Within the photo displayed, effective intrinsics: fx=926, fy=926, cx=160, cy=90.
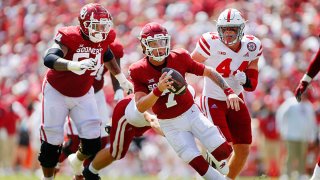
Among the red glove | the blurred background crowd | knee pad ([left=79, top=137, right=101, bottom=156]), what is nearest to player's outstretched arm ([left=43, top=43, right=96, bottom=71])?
knee pad ([left=79, top=137, right=101, bottom=156])

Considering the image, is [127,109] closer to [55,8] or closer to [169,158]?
[169,158]

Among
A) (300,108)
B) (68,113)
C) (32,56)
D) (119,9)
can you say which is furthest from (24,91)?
(68,113)

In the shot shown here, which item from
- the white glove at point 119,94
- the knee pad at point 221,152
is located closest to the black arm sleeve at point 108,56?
the white glove at point 119,94

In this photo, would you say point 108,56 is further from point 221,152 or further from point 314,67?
point 314,67

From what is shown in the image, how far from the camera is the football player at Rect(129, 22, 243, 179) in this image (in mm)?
8484

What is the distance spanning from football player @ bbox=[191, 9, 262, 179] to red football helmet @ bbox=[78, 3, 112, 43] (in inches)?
38.3

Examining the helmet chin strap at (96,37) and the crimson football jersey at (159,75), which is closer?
the crimson football jersey at (159,75)

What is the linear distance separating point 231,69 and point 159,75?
116 centimetres

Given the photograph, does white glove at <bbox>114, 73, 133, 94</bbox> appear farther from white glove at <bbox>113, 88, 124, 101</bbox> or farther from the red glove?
the red glove

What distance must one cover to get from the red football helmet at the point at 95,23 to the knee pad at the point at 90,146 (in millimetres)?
1059

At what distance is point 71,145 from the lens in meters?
10.6

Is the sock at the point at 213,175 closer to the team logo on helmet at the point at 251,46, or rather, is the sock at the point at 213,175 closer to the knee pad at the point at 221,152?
the knee pad at the point at 221,152

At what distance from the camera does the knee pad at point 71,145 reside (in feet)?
34.8

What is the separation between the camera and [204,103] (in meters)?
9.66
